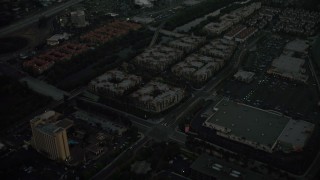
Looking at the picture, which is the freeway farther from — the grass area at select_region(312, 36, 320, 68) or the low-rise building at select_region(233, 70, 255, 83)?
the grass area at select_region(312, 36, 320, 68)

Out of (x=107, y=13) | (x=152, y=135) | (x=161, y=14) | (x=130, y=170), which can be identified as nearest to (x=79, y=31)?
(x=107, y=13)

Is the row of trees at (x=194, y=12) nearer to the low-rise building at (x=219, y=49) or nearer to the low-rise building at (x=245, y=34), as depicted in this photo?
the low-rise building at (x=219, y=49)

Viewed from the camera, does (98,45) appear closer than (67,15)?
Yes

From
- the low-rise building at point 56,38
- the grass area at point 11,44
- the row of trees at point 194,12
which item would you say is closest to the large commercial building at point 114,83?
the low-rise building at point 56,38

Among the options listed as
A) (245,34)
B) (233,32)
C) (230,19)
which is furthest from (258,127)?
(230,19)

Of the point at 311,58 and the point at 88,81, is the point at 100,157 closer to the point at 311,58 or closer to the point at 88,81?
the point at 88,81

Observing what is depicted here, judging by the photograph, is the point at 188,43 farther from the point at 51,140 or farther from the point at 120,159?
the point at 51,140
